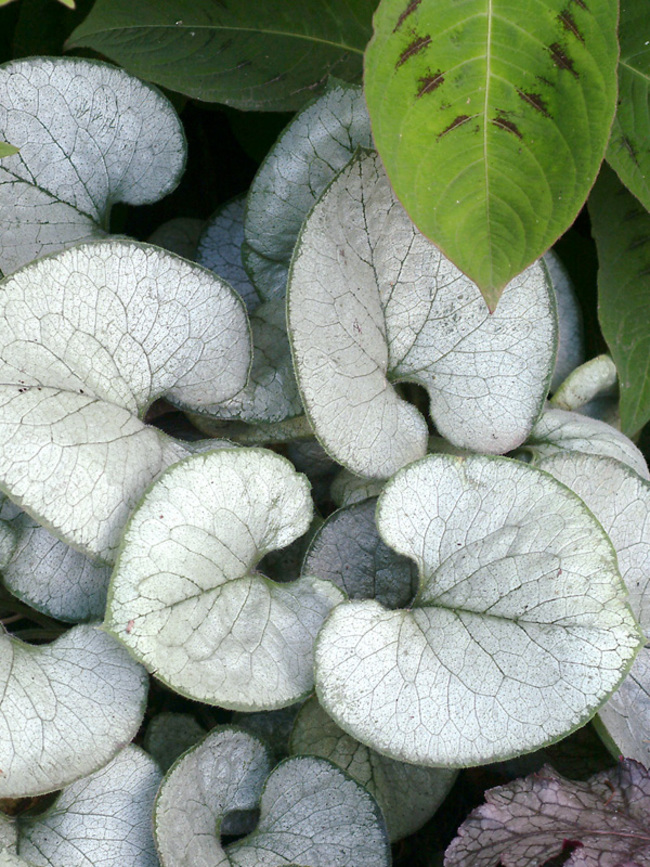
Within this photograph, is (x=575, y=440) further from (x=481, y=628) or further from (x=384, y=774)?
(x=384, y=774)

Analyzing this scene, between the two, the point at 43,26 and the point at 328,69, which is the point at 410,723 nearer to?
the point at 328,69

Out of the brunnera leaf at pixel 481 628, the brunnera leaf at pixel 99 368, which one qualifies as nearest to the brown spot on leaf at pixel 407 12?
the brunnera leaf at pixel 99 368

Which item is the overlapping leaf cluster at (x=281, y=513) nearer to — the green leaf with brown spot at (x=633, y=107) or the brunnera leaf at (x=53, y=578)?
the brunnera leaf at (x=53, y=578)

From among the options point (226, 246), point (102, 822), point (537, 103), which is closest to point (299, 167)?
point (226, 246)

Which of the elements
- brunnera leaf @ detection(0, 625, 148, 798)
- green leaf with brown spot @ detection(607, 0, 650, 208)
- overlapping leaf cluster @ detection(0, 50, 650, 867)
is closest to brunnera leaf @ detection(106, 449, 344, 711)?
overlapping leaf cluster @ detection(0, 50, 650, 867)

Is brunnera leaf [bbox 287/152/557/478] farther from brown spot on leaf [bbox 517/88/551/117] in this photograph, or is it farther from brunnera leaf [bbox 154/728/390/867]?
brunnera leaf [bbox 154/728/390/867]

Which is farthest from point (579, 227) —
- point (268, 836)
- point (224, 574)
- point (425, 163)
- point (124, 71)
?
point (268, 836)
